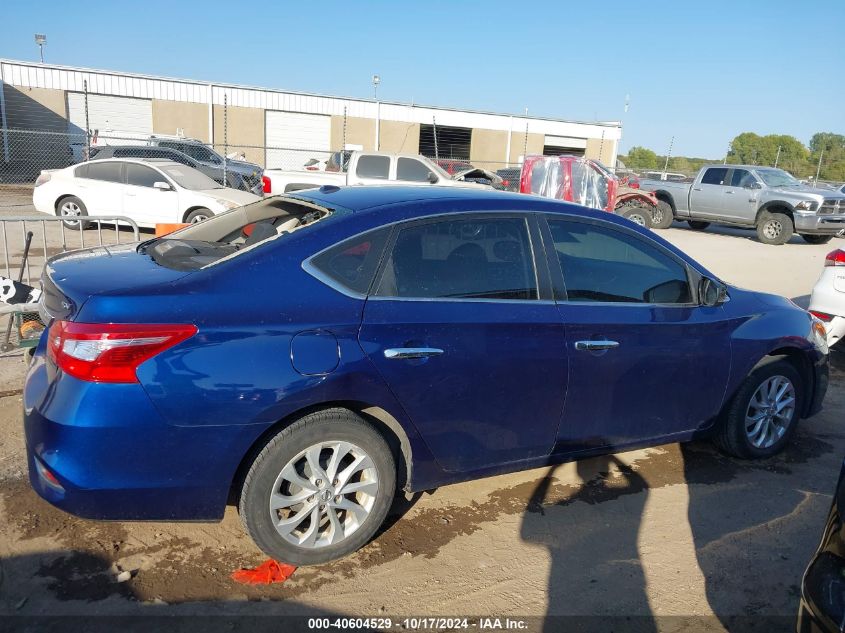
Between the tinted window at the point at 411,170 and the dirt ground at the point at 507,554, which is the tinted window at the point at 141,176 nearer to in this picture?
the tinted window at the point at 411,170

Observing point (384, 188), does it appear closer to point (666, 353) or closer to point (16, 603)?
point (666, 353)

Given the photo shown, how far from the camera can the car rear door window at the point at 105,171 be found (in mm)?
13023

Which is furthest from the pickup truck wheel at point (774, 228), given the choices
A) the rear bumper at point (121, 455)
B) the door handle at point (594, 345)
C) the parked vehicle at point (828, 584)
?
the rear bumper at point (121, 455)

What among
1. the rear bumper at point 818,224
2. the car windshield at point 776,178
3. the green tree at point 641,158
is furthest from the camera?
the green tree at point 641,158

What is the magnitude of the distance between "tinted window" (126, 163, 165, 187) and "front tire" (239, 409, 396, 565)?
11.0 m

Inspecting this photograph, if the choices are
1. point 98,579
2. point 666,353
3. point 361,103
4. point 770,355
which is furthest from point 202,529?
point 361,103

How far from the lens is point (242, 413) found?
2.85 m

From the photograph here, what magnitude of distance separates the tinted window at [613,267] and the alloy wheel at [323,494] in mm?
1449

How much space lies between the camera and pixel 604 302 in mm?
3775

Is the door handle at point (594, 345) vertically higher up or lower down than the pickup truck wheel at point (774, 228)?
higher up

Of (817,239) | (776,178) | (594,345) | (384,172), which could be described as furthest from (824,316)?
(817,239)

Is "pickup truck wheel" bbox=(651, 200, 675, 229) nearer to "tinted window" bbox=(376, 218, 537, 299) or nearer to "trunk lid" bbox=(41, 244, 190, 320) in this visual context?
"tinted window" bbox=(376, 218, 537, 299)

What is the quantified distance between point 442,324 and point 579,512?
1.44m

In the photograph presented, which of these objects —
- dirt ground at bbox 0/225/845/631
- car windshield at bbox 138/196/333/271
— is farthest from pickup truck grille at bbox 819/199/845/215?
car windshield at bbox 138/196/333/271
